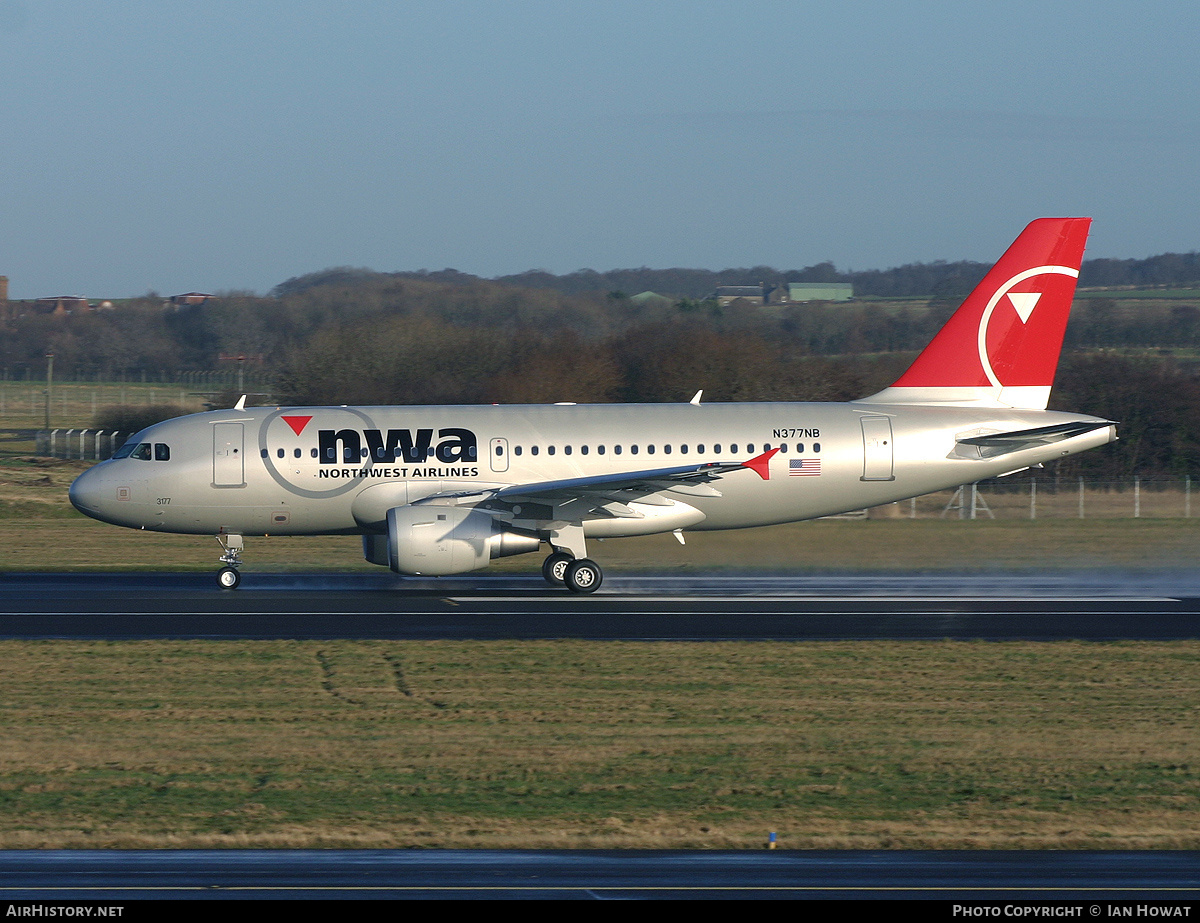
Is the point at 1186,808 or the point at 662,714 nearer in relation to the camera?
the point at 1186,808

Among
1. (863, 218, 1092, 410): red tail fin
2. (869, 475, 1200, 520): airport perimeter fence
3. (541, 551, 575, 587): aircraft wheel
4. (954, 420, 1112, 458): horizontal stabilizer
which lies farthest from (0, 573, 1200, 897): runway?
(869, 475, 1200, 520): airport perimeter fence

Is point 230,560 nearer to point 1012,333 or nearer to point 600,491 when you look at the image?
point 600,491

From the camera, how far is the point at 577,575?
79.0 ft

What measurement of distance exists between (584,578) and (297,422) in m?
6.45

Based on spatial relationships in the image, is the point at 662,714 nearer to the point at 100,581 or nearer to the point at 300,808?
the point at 300,808

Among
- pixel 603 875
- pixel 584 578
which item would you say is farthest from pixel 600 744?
pixel 584 578

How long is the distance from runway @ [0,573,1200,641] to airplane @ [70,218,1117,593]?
4.49 ft

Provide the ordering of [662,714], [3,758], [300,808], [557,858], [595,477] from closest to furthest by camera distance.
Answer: [557,858] < [300,808] < [3,758] < [662,714] < [595,477]

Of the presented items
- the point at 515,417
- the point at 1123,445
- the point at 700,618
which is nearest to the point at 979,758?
the point at 700,618

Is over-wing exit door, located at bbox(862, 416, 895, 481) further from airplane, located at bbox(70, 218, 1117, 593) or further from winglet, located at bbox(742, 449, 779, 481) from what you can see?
winglet, located at bbox(742, 449, 779, 481)

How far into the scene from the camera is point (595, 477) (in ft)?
78.3

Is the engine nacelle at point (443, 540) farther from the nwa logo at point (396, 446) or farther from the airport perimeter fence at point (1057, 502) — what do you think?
the airport perimeter fence at point (1057, 502)

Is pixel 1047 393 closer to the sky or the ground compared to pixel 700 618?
closer to the sky

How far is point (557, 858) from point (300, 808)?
251cm
